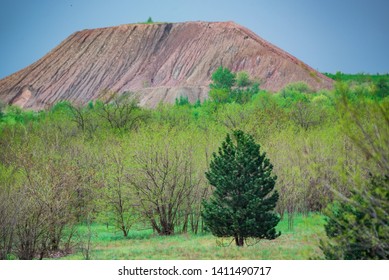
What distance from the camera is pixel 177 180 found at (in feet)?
56.7

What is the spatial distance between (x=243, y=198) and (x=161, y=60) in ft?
202

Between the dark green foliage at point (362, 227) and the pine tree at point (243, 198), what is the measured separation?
427cm

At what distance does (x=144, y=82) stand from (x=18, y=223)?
52890 millimetres

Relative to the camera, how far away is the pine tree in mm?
12477

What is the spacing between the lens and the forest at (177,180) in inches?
292

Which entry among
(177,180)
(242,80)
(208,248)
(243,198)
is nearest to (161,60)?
(242,80)

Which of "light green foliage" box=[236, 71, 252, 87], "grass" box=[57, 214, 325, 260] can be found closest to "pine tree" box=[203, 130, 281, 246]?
"grass" box=[57, 214, 325, 260]

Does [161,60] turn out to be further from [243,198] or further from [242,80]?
[243,198]

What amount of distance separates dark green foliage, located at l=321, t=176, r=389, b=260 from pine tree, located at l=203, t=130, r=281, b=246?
427 cm

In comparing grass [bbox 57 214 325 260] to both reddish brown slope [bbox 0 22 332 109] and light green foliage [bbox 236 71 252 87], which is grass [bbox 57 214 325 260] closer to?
reddish brown slope [bbox 0 22 332 109]

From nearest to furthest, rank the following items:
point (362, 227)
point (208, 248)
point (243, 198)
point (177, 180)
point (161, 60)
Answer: point (362, 227), point (208, 248), point (243, 198), point (177, 180), point (161, 60)

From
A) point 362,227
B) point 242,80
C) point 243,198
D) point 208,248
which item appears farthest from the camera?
point 242,80

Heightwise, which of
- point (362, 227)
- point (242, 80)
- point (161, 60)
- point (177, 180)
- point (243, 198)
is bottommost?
point (362, 227)
